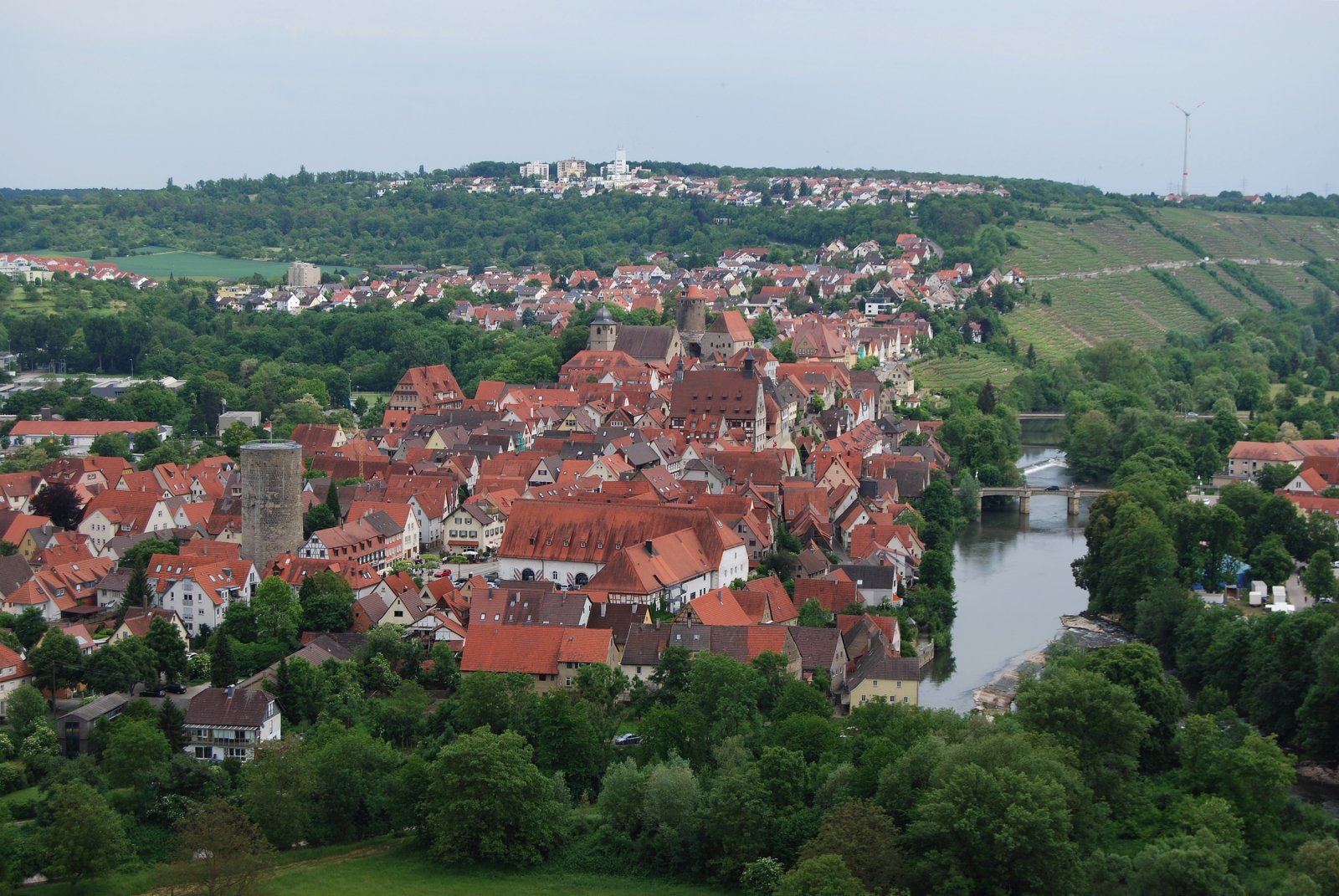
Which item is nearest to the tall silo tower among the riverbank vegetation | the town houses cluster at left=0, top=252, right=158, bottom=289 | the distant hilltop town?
the riverbank vegetation

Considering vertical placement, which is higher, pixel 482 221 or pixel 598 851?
pixel 482 221

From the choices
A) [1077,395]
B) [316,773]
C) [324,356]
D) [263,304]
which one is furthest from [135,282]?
[316,773]

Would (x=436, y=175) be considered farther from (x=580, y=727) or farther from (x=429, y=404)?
(x=580, y=727)

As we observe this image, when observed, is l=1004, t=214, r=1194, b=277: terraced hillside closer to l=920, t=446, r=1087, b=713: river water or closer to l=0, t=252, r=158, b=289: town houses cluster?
l=920, t=446, r=1087, b=713: river water

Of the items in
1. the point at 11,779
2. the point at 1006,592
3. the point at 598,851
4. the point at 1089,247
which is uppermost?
the point at 1089,247

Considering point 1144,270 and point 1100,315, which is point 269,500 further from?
point 1144,270

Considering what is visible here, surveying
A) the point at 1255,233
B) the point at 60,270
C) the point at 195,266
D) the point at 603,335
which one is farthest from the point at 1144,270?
the point at 60,270
